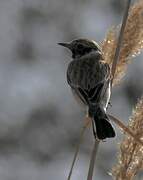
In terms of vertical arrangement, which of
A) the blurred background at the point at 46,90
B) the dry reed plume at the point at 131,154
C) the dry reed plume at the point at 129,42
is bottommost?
the blurred background at the point at 46,90

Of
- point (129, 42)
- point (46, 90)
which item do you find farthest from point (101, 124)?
point (46, 90)

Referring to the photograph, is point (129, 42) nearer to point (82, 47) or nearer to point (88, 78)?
point (88, 78)

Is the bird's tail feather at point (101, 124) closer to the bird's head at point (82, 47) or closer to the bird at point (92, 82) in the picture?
the bird at point (92, 82)

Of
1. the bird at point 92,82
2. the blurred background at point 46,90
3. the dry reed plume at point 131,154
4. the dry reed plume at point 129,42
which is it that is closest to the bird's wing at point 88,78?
the bird at point 92,82

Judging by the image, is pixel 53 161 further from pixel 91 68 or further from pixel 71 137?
pixel 91 68

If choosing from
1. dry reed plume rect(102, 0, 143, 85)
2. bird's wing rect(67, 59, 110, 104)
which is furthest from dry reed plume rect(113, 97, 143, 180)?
bird's wing rect(67, 59, 110, 104)

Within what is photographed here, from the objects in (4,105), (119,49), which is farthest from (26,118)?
(119,49)
